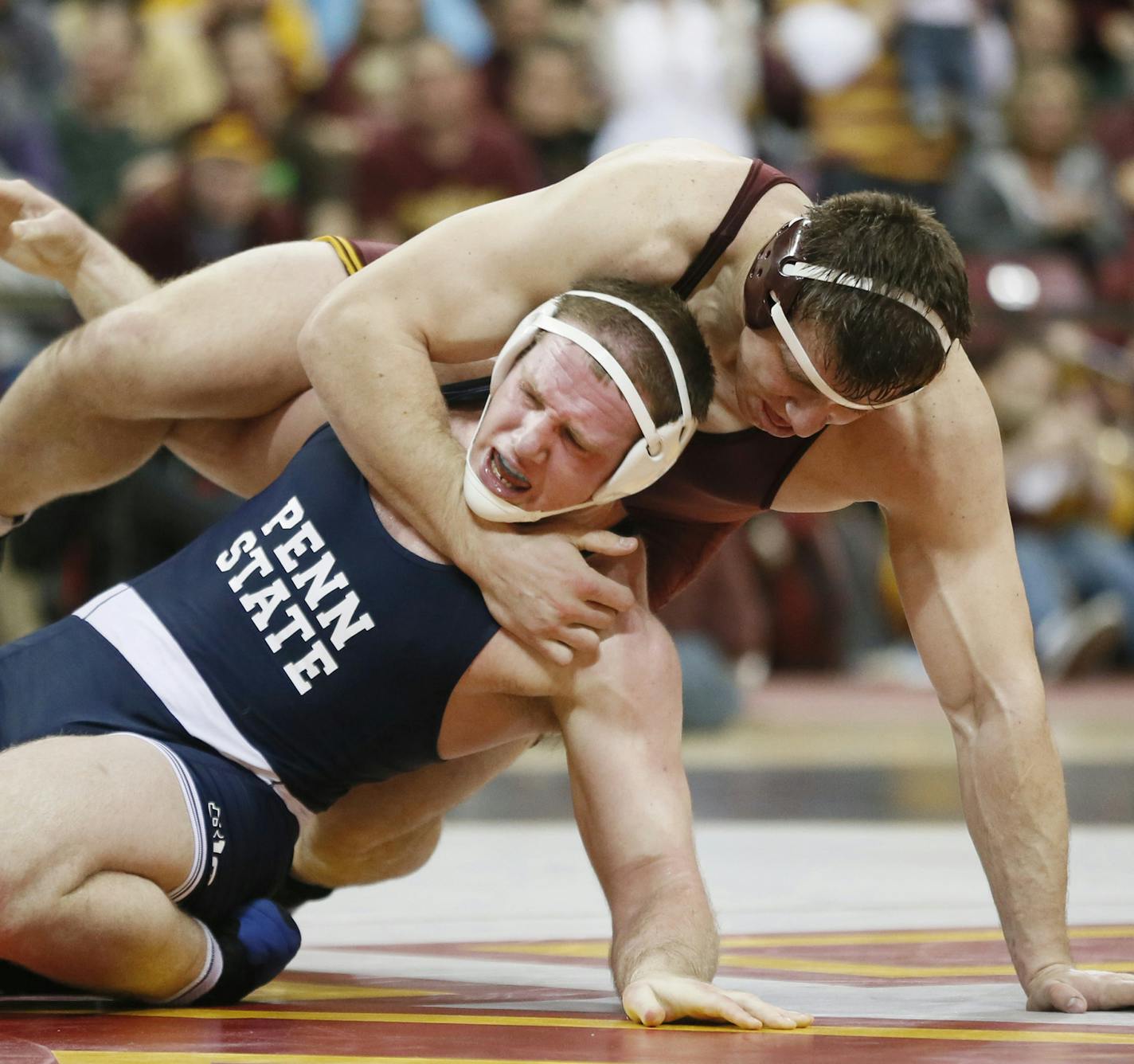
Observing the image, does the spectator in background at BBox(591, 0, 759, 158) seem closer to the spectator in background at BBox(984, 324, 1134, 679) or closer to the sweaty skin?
the spectator in background at BBox(984, 324, 1134, 679)

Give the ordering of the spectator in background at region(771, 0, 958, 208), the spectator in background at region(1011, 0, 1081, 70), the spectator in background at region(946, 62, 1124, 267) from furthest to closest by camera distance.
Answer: the spectator in background at region(1011, 0, 1081, 70), the spectator in background at region(771, 0, 958, 208), the spectator in background at region(946, 62, 1124, 267)

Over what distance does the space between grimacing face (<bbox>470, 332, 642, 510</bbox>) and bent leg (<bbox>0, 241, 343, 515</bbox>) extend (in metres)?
0.57

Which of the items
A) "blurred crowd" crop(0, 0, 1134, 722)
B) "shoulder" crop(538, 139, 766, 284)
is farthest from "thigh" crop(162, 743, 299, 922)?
"blurred crowd" crop(0, 0, 1134, 722)

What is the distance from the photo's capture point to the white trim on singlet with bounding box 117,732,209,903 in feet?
8.08

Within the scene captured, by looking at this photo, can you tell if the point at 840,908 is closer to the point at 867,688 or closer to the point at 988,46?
the point at 867,688

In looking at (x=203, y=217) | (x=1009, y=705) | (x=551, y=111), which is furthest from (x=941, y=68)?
(x=1009, y=705)

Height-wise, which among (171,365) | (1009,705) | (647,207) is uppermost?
(647,207)

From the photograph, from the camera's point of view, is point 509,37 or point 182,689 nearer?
point 182,689

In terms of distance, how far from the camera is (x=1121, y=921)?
3105mm

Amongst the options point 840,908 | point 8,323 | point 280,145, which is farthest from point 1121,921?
point 280,145

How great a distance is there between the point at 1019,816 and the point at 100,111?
618 cm

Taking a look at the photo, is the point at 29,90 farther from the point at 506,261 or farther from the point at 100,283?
the point at 506,261

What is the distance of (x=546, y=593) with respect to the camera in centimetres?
250

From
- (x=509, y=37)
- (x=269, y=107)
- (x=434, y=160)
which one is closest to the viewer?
(x=434, y=160)
